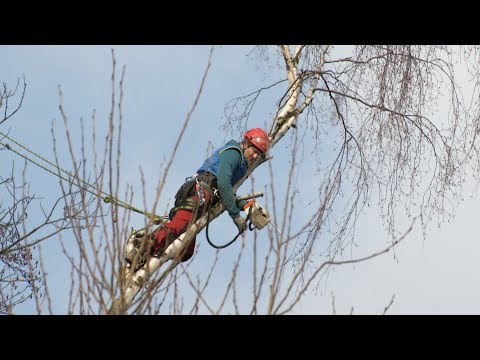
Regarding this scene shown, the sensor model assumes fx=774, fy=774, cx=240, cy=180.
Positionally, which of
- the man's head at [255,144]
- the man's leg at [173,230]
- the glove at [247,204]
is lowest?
the man's leg at [173,230]

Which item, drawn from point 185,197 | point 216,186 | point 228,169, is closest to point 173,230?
point 185,197

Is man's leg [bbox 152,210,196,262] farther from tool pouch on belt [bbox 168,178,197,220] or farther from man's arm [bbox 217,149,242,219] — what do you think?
man's arm [bbox 217,149,242,219]

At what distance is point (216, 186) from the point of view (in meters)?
5.45

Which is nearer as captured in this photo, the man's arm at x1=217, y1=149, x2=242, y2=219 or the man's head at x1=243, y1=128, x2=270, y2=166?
the man's arm at x1=217, y1=149, x2=242, y2=219

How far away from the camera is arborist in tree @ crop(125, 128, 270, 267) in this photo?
5.25 metres

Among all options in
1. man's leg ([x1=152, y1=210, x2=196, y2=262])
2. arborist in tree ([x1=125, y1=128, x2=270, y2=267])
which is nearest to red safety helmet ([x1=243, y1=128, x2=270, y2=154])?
arborist in tree ([x1=125, y1=128, x2=270, y2=267])

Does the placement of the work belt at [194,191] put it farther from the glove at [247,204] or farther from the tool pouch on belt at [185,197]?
the glove at [247,204]

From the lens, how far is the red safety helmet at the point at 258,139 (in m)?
5.50

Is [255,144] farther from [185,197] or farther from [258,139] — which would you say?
[185,197]

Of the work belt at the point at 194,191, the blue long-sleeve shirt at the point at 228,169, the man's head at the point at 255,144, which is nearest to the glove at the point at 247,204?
the blue long-sleeve shirt at the point at 228,169

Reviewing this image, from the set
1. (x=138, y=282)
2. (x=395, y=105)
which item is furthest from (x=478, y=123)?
(x=138, y=282)

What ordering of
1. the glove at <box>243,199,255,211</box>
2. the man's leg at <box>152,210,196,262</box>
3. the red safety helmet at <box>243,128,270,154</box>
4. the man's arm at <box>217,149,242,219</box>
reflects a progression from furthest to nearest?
the red safety helmet at <box>243,128,270,154</box>, the glove at <box>243,199,255,211</box>, the man's arm at <box>217,149,242,219</box>, the man's leg at <box>152,210,196,262</box>
